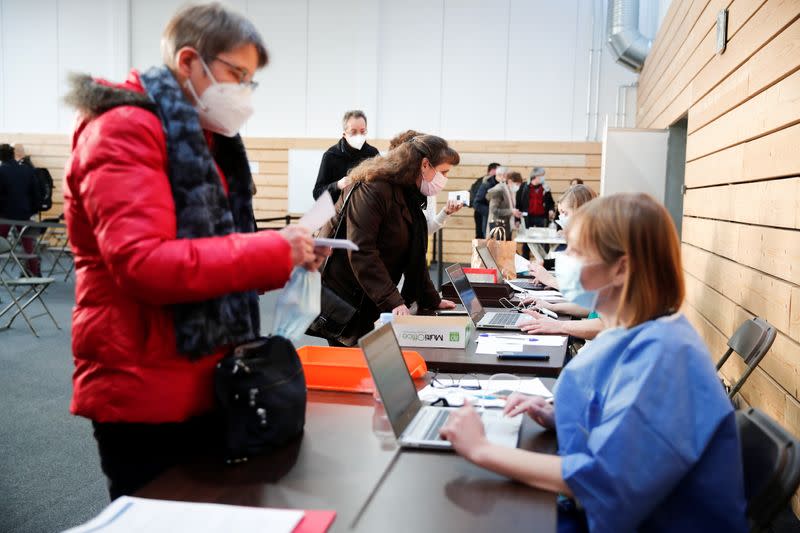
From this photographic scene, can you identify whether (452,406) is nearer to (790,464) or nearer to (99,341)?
(790,464)

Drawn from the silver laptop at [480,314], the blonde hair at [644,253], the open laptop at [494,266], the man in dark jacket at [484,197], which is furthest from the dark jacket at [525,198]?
the blonde hair at [644,253]

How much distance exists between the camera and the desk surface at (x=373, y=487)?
3.80 ft

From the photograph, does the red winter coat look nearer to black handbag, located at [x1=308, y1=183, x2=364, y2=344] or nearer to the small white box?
the small white box

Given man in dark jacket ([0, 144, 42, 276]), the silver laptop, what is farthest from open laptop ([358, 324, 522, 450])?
man in dark jacket ([0, 144, 42, 276])

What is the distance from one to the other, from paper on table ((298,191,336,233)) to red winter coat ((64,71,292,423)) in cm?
18

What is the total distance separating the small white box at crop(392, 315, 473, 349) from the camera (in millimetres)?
2492

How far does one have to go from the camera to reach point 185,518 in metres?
1.12

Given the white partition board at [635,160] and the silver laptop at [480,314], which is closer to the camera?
the silver laptop at [480,314]

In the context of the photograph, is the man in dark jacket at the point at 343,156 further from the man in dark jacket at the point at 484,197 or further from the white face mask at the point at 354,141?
the man in dark jacket at the point at 484,197

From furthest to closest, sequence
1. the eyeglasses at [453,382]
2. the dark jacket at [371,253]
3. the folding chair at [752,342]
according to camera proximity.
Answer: the dark jacket at [371,253] < the folding chair at [752,342] < the eyeglasses at [453,382]

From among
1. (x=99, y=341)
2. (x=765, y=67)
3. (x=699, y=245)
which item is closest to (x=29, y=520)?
(x=99, y=341)

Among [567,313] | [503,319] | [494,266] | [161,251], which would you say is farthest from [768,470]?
[494,266]

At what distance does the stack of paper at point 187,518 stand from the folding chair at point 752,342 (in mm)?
1755

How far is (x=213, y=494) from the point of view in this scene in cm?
123
